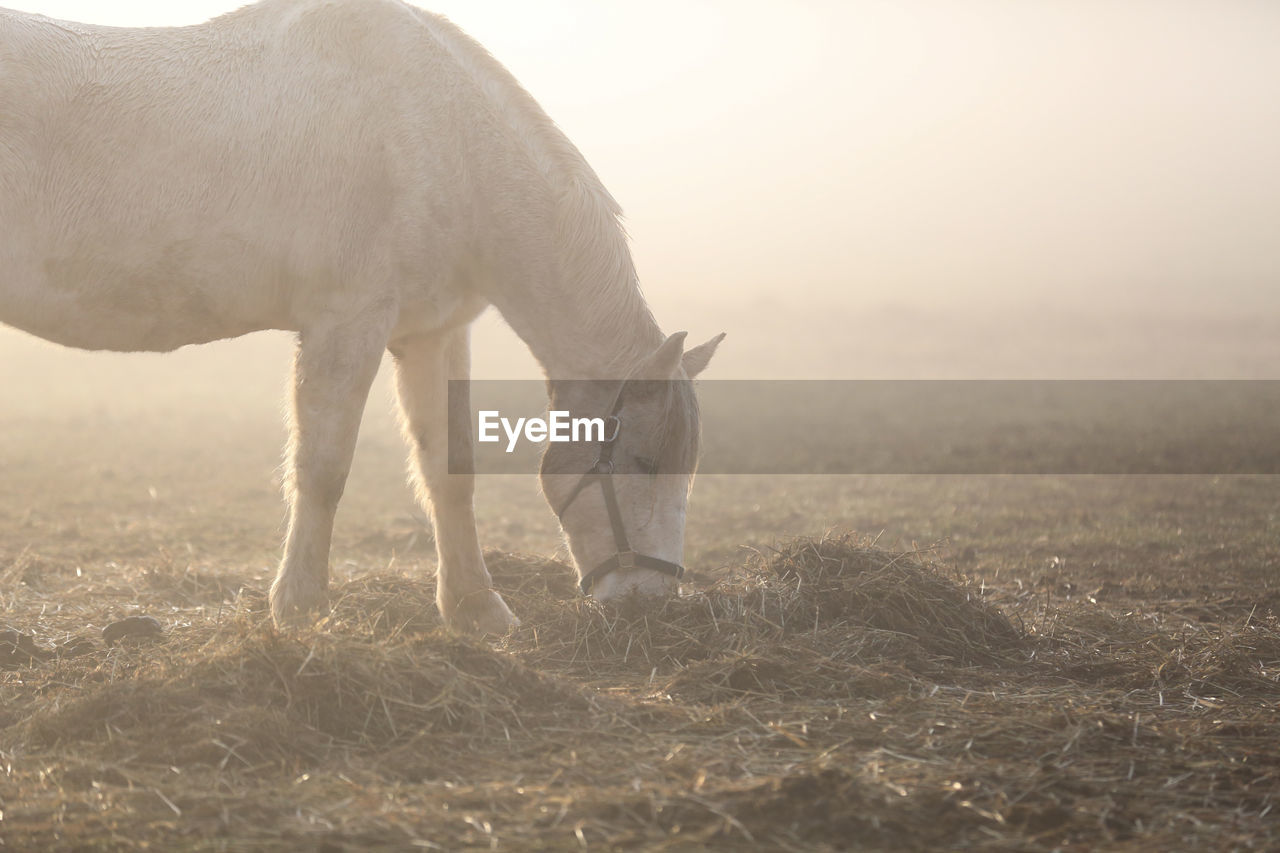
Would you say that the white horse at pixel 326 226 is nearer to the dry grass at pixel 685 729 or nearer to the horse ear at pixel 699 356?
the horse ear at pixel 699 356

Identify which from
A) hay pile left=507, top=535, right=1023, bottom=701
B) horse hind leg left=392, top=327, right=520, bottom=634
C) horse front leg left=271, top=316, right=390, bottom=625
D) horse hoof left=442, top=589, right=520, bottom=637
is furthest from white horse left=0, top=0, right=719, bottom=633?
horse hoof left=442, top=589, right=520, bottom=637

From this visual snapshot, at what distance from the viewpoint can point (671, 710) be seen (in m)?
4.24

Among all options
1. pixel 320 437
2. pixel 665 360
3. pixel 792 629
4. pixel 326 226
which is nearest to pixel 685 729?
pixel 792 629

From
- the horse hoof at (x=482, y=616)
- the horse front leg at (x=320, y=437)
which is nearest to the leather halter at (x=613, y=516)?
the horse hoof at (x=482, y=616)

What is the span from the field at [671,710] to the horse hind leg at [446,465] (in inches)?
10.2

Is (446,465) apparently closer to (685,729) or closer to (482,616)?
(482,616)

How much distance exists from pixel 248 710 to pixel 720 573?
4.23 meters

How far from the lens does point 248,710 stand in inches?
153

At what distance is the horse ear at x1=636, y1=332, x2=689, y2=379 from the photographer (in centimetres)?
514

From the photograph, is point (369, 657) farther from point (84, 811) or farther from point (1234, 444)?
point (1234, 444)

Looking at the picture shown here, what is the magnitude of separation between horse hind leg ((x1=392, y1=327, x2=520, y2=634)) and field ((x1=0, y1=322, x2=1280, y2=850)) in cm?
26

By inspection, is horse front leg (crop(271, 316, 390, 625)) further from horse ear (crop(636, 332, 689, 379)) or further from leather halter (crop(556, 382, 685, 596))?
horse ear (crop(636, 332, 689, 379))

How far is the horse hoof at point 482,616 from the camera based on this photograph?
19.5 feet

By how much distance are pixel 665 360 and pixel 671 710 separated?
68.5 inches
